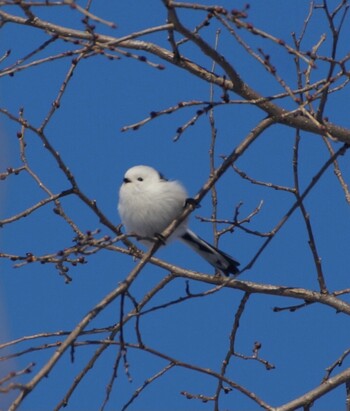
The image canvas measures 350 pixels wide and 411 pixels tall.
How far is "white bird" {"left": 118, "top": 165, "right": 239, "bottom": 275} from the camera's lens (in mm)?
4176

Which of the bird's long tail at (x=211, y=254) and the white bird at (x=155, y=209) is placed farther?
the bird's long tail at (x=211, y=254)

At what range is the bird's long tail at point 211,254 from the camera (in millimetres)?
4332

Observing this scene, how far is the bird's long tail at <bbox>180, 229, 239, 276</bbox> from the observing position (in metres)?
4.33

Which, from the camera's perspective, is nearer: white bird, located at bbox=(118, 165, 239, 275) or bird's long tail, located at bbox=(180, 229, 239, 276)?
white bird, located at bbox=(118, 165, 239, 275)

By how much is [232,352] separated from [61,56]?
160 centimetres

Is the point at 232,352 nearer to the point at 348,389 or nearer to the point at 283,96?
the point at 348,389

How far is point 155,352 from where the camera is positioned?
306 cm

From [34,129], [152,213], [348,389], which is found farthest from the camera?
[152,213]

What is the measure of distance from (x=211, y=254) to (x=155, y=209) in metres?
0.42

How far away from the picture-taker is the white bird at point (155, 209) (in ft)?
13.7

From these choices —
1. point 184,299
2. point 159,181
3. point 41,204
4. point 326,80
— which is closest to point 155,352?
point 184,299

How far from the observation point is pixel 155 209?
4168mm

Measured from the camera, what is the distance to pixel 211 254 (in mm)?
4379

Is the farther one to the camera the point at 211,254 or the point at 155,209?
the point at 211,254
